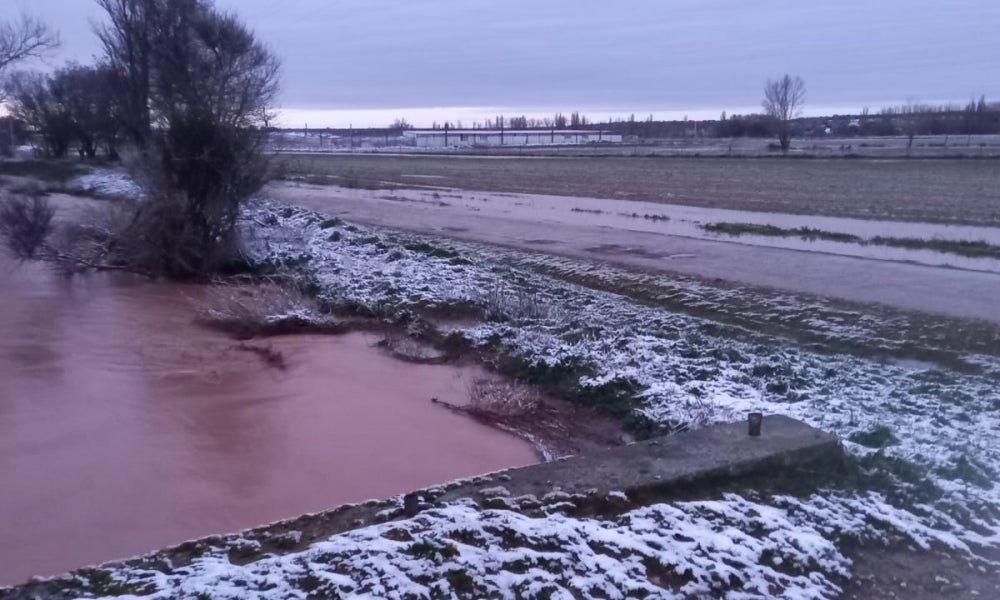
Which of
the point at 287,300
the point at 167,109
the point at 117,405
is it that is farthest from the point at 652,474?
the point at 167,109

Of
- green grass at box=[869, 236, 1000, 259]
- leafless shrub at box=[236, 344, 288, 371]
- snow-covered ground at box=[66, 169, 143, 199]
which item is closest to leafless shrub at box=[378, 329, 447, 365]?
leafless shrub at box=[236, 344, 288, 371]

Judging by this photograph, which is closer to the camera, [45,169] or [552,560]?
[552,560]

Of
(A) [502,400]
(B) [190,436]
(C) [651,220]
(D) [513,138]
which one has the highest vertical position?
(D) [513,138]

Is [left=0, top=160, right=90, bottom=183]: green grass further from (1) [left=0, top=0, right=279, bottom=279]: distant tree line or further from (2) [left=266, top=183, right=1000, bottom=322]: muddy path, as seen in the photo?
(1) [left=0, top=0, right=279, bottom=279]: distant tree line

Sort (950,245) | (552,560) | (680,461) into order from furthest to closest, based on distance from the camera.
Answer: (950,245), (680,461), (552,560)

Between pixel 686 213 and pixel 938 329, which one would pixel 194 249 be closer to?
pixel 938 329

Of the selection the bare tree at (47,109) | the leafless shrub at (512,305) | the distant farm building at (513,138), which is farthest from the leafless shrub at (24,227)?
the distant farm building at (513,138)

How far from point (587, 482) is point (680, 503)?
2.34 feet

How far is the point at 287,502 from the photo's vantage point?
29.1 feet

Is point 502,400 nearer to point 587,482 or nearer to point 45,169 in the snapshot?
point 587,482

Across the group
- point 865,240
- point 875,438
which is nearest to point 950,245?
point 865,240

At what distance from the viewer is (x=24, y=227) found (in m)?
19.5

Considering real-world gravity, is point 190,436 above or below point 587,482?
below

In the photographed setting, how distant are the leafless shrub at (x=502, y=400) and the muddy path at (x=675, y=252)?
23.0 ft
